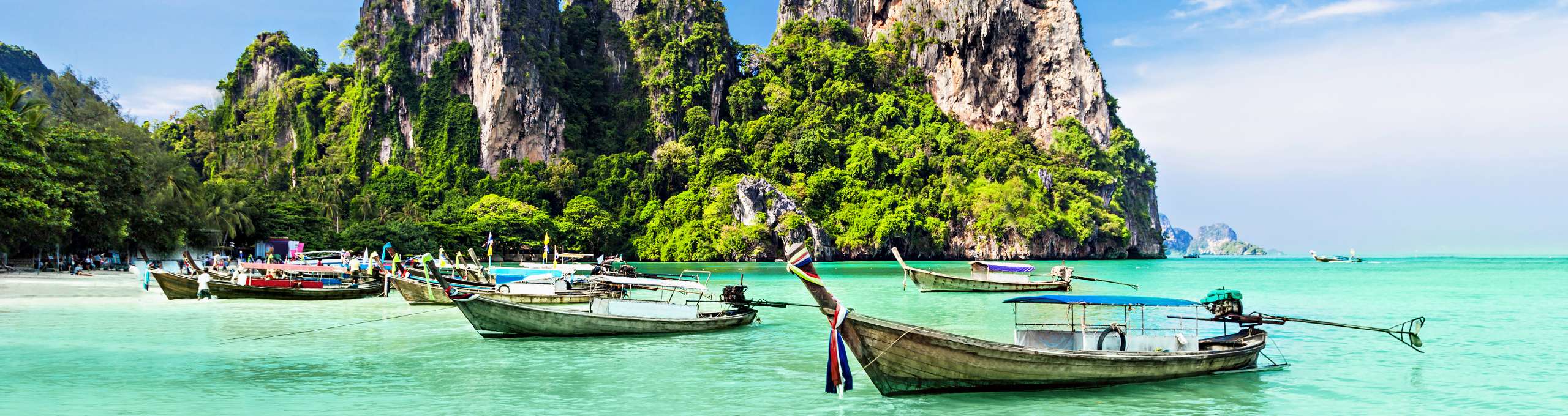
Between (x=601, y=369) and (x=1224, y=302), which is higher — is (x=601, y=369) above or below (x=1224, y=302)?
below

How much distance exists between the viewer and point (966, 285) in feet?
124

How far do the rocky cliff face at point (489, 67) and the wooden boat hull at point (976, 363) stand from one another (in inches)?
3513

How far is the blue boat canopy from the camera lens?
44.1 ft

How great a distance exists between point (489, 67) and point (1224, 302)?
90.4 metres

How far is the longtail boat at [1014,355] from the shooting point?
37.6 feet

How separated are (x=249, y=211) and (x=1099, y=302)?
58225 millimetres

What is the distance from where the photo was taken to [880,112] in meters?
103

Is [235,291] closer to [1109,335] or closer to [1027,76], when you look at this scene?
[1109,335]

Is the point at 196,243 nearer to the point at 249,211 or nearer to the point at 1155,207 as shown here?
the point at 249,211

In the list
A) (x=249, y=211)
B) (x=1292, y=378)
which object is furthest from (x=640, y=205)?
(x=1292, y=378)

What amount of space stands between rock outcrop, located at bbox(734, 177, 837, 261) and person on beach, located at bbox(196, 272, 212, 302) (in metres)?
56.1

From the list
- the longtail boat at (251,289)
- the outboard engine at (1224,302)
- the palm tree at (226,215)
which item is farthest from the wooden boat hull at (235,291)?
the outboard engine at (1224,302)

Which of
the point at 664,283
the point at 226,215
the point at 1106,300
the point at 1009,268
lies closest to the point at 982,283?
the point at 1009,268

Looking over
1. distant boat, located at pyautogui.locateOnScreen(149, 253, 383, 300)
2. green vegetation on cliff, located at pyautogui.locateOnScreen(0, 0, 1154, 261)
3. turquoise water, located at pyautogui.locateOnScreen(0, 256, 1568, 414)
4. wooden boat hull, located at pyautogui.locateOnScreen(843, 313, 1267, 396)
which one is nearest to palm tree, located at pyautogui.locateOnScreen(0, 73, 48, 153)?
distant boat, located at pyautogui.locateOnScreen(149, 253, 383, 300)
